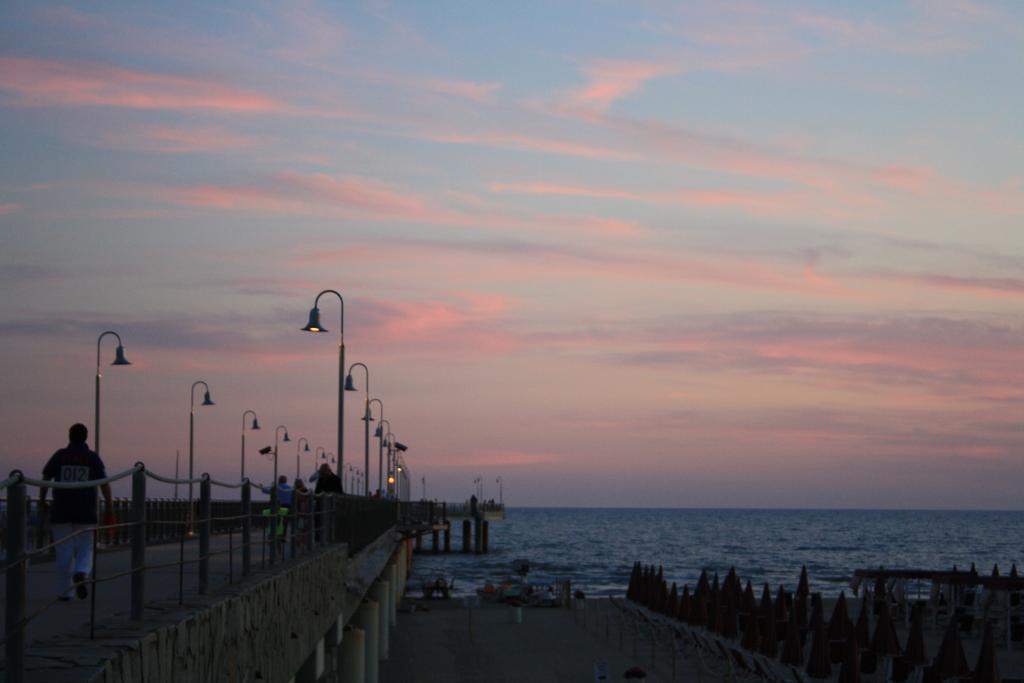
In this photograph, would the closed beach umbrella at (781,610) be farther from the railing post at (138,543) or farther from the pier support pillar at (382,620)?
the railing post at (138,543)

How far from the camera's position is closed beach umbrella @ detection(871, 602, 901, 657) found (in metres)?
26.7

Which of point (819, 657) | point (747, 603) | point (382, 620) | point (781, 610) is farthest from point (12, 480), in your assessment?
point (382, 620)

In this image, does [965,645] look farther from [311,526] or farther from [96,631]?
[96,631]

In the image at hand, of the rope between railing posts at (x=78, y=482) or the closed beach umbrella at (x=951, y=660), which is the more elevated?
the rope between railing posts at (x=78, y=482)

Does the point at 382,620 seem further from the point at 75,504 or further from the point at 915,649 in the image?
the point at 75,504

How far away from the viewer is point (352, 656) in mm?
27703

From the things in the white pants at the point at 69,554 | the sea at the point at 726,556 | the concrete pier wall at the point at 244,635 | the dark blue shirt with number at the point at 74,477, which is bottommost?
the sea at the point at 726,556

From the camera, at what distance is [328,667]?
97.5ft

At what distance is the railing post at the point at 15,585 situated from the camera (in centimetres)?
555

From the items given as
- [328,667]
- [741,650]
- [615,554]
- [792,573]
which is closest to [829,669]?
[741,650]

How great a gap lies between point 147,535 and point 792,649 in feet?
61.1

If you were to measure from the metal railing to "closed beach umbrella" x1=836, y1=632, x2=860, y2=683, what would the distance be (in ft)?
29.9

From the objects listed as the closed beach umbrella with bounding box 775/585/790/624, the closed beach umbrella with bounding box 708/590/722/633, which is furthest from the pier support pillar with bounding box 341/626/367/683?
the closed beach umbrella with bounding box 708/590/722/633

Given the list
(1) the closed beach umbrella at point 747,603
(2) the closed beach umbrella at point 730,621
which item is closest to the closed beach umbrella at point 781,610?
(1) the closed beach umbrella at point 747,603
